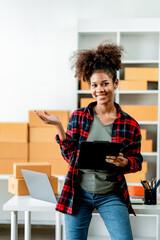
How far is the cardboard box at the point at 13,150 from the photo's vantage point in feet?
12.2

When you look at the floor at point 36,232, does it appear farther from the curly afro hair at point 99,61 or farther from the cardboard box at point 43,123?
the curly afro hair at point 99,61

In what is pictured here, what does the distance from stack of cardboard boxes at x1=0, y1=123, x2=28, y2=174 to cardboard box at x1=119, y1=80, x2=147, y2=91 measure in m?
1.04

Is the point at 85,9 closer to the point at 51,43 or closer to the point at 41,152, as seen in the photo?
the point at 51,43

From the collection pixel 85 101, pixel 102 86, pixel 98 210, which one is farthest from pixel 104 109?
pixel 85 101

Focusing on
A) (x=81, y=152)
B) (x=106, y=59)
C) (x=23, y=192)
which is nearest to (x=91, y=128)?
(x=81, y=152)

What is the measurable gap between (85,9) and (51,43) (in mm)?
526

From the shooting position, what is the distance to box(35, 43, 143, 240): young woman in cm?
172

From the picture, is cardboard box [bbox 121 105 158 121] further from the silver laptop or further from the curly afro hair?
the curly afro hair

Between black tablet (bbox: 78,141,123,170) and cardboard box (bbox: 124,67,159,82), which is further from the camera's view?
cardboard box (bbox: 124,67,159,82)

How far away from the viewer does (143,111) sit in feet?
12.4

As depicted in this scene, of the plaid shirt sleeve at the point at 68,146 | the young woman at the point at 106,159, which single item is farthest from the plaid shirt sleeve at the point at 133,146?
the plaid shirt sleeve at the point at 68,146

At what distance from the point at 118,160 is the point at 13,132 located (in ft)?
7.26

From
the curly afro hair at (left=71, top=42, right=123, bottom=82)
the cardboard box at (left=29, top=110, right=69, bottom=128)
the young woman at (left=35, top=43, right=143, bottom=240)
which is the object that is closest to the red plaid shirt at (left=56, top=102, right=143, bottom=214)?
the young woman at (left=35, top=43, right=143, bottom=240)

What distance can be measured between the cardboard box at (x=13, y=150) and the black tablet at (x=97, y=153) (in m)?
2.11
